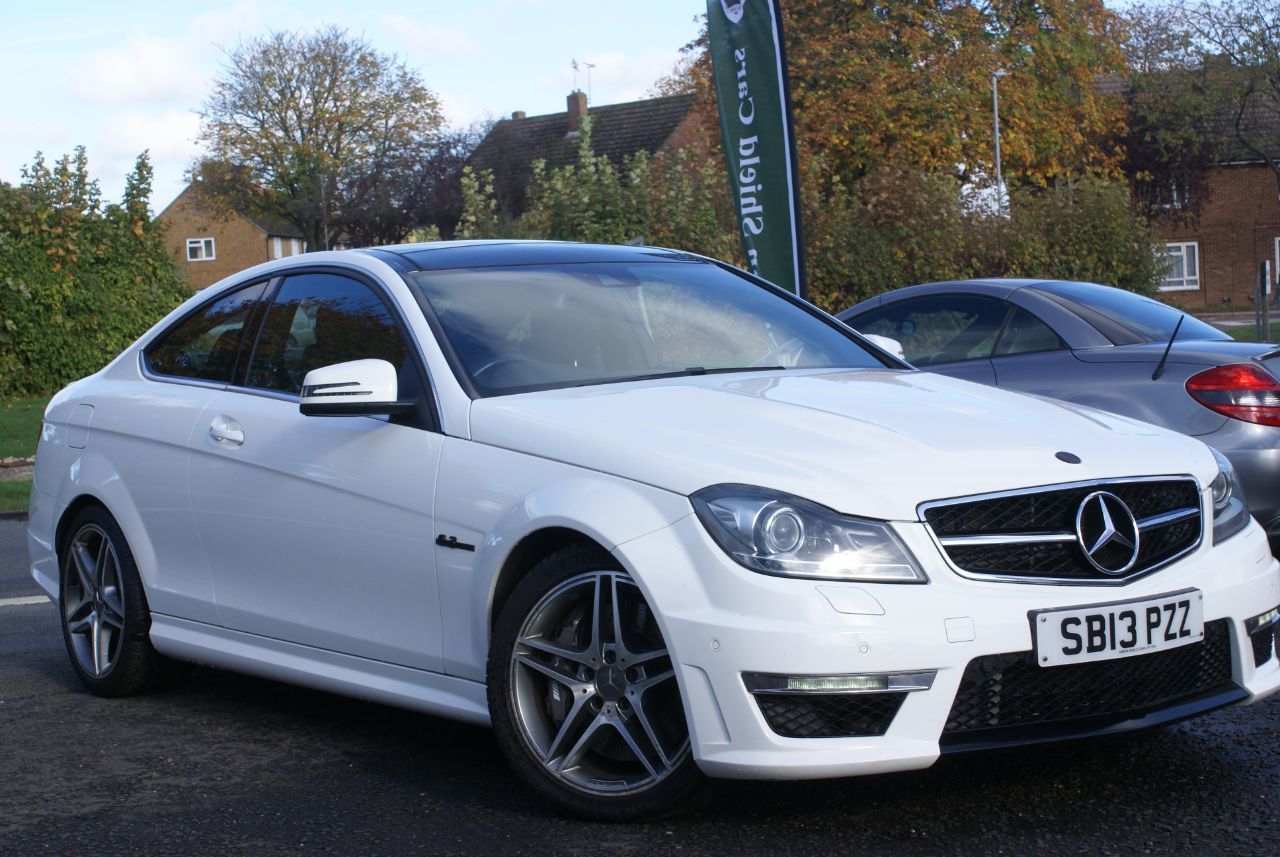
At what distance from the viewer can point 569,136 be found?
64875mm

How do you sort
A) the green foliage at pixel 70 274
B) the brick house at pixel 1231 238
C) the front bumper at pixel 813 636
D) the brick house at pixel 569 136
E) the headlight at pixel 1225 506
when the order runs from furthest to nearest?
1. the brick house at pixel 569 136
2. the brick house at pixel 1231 238
3. the green foliage at pixel 70 274
4. the headlight at pixel 1225 506
5. the front bumper at pixel 813 636

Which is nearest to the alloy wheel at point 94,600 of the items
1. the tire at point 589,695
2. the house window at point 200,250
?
the tire at point 589,695

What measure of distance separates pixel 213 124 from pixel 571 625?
3036 inches

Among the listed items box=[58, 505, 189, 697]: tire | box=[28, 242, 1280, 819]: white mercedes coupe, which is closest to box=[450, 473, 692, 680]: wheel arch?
box=[28, 242, 1280, 819]: white mercedes coupe

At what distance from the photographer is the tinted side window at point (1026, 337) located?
8.36 metres

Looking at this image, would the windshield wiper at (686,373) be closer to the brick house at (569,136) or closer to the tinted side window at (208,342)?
the tinted side window at (208,342)

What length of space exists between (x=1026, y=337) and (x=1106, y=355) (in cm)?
58

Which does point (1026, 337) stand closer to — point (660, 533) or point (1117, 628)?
point (1117, 628)

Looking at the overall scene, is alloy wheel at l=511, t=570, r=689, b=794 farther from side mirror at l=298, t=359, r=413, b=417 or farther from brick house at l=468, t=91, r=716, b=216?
brick house at l=468, t=91, r=716, b=216

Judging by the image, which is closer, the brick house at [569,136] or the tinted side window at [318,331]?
the tinted side window at [318,331]

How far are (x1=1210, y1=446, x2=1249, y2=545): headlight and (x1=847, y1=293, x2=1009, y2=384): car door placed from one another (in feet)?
13.0

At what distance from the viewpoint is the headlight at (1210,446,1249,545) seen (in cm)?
423

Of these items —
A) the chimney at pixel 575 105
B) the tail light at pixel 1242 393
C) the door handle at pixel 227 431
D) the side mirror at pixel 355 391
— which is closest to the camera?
the side mirror at pixel 355 391

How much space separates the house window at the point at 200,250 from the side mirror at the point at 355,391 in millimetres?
90733
